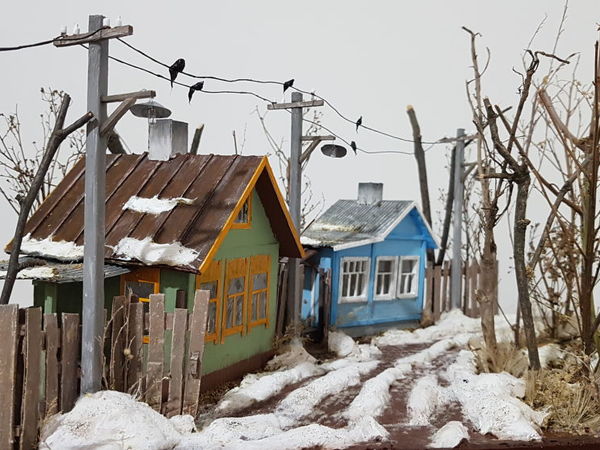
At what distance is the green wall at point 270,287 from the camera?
11.9m

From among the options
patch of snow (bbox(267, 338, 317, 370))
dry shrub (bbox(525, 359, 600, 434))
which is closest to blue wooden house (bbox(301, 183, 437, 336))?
patch of snow (bbox(267, 338, 317, 370))

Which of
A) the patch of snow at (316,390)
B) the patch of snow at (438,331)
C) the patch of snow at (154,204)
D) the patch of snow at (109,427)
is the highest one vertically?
the patch of snow at (154,204)

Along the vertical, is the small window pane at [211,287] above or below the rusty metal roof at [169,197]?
below

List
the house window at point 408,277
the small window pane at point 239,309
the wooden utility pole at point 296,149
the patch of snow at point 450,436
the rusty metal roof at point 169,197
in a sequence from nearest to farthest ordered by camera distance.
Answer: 1. the patch of snow at point 450,436
2. the rusty metal roof at point 169,197
3. the small window pane at point 239,309
4. the wooden utility pole at point 296,149
5. the house window at point 408,277

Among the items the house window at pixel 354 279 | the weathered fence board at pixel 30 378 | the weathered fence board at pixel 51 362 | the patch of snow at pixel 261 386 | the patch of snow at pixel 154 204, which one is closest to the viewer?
the weathered fence board at pixel 30 378

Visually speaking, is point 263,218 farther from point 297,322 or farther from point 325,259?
point 325,259

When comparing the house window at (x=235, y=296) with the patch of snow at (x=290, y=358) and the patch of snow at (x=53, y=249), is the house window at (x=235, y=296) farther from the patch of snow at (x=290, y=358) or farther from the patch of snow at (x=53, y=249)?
the patch of snow at (x=53, y=249)

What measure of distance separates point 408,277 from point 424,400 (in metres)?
8.40

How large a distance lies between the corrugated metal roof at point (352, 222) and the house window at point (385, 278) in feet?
2.89

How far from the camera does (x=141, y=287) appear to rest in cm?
1120

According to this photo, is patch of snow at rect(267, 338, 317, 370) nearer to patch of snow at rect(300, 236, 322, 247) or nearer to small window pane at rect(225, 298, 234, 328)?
small window pane at rect(225, 298, 234, 328)

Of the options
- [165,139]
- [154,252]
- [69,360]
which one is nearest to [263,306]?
[154,252]

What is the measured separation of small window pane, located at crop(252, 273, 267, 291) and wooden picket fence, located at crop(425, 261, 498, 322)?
287 inches

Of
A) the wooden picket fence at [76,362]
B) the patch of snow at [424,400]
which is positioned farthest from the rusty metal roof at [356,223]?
the wooden picket fence at [76,362]
